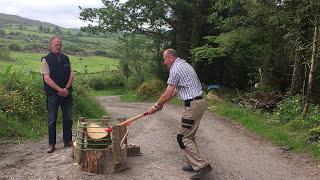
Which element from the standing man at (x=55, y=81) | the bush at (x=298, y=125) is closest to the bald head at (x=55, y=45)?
the standing man at (x=55, y=81)

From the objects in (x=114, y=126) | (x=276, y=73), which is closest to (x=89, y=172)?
(x=114, y=126)

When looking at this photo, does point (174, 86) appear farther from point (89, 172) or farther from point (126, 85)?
point (126, 85)

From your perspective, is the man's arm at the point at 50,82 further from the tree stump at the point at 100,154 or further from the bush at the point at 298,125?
the bush at the point at 298,125

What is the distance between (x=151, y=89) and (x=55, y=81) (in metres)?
22.2

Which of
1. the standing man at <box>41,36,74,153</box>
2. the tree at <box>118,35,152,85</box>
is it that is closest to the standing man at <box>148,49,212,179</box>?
the standing man at <box>41,36,74,153</box>

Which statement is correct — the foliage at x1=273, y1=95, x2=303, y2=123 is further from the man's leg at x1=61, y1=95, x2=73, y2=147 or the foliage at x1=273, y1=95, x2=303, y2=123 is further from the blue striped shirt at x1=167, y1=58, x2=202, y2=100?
the man's leg at x1=61, y1=95, x2=73, y2=147

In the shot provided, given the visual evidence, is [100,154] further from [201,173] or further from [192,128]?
[201,173]

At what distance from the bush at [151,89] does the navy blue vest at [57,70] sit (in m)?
21.7

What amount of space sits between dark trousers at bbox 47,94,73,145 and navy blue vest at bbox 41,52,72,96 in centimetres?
20

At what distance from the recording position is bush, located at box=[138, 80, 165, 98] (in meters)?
32.4

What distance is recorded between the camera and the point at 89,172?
28.8 feet

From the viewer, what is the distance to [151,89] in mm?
32562

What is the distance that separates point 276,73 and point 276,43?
132 centimetres

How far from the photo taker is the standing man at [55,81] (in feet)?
33.8
